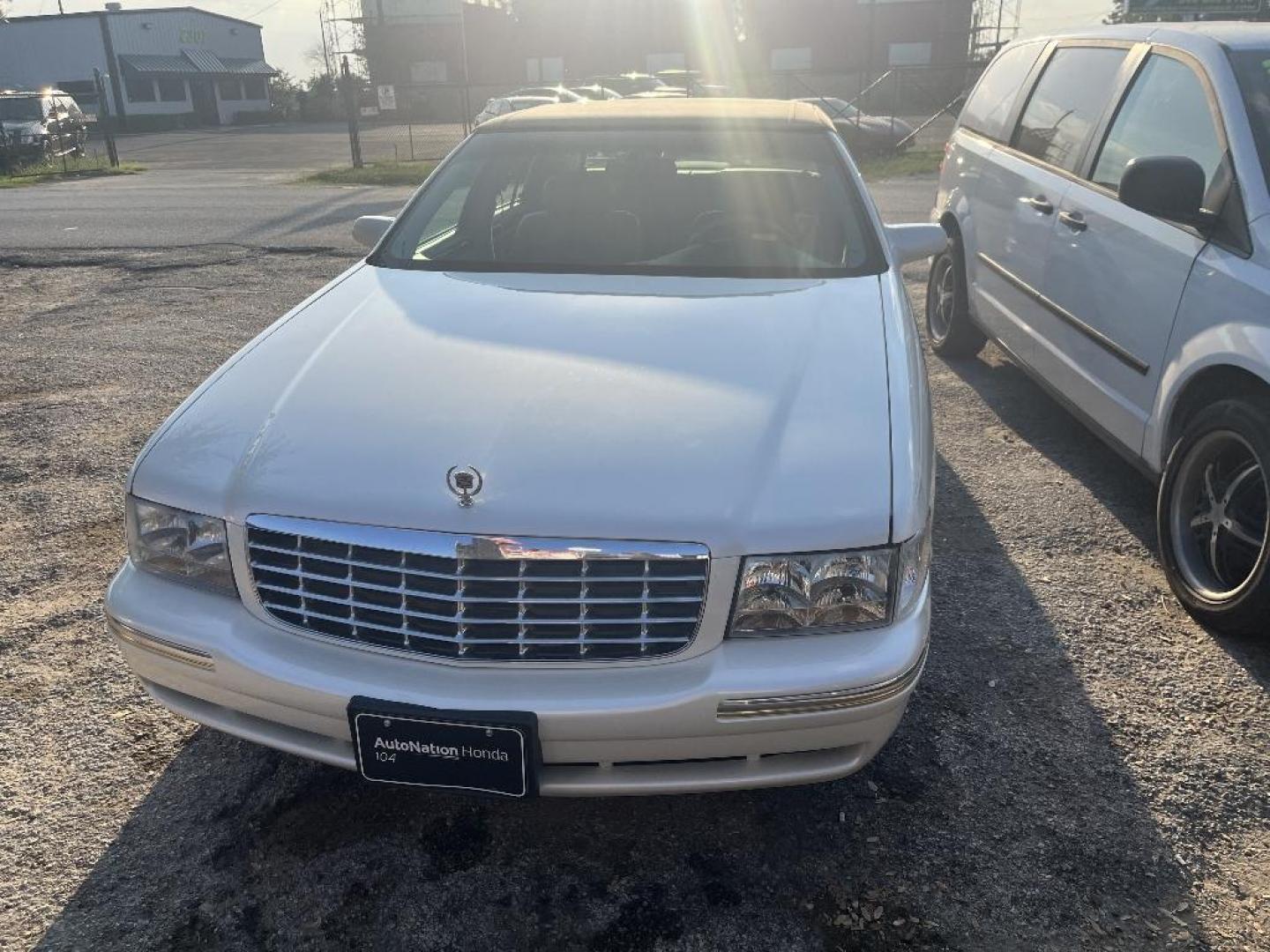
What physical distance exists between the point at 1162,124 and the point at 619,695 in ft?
10.3

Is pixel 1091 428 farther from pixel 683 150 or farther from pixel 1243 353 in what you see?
pixel 683 150

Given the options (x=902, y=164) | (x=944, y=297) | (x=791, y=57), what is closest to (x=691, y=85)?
(x=902, y=164)

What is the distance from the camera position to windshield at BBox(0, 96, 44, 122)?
80.7ft

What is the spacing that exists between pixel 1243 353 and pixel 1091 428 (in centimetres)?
109

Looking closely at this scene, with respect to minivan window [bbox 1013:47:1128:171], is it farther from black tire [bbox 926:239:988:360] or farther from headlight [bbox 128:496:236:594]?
headlight [bbox 128:496:236:594]

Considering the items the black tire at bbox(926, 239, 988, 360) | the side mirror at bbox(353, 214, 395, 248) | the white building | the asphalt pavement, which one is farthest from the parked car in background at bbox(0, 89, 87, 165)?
the black tire at bbox(926, 239, 988, 360)

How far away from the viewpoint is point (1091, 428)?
3963mm

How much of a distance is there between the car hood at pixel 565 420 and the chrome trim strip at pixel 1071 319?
4.19 feet

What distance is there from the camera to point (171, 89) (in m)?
51.5

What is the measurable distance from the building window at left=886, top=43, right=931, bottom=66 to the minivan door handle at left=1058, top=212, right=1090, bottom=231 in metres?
42.5

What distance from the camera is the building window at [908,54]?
42.2 m

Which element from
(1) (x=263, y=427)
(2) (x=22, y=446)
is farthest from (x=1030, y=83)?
(2) (x=22, y=446)

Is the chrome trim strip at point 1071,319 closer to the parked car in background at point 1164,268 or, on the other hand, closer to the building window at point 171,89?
the parked car in background at point 1164,268

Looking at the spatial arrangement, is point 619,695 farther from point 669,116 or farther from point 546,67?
point 546,67
